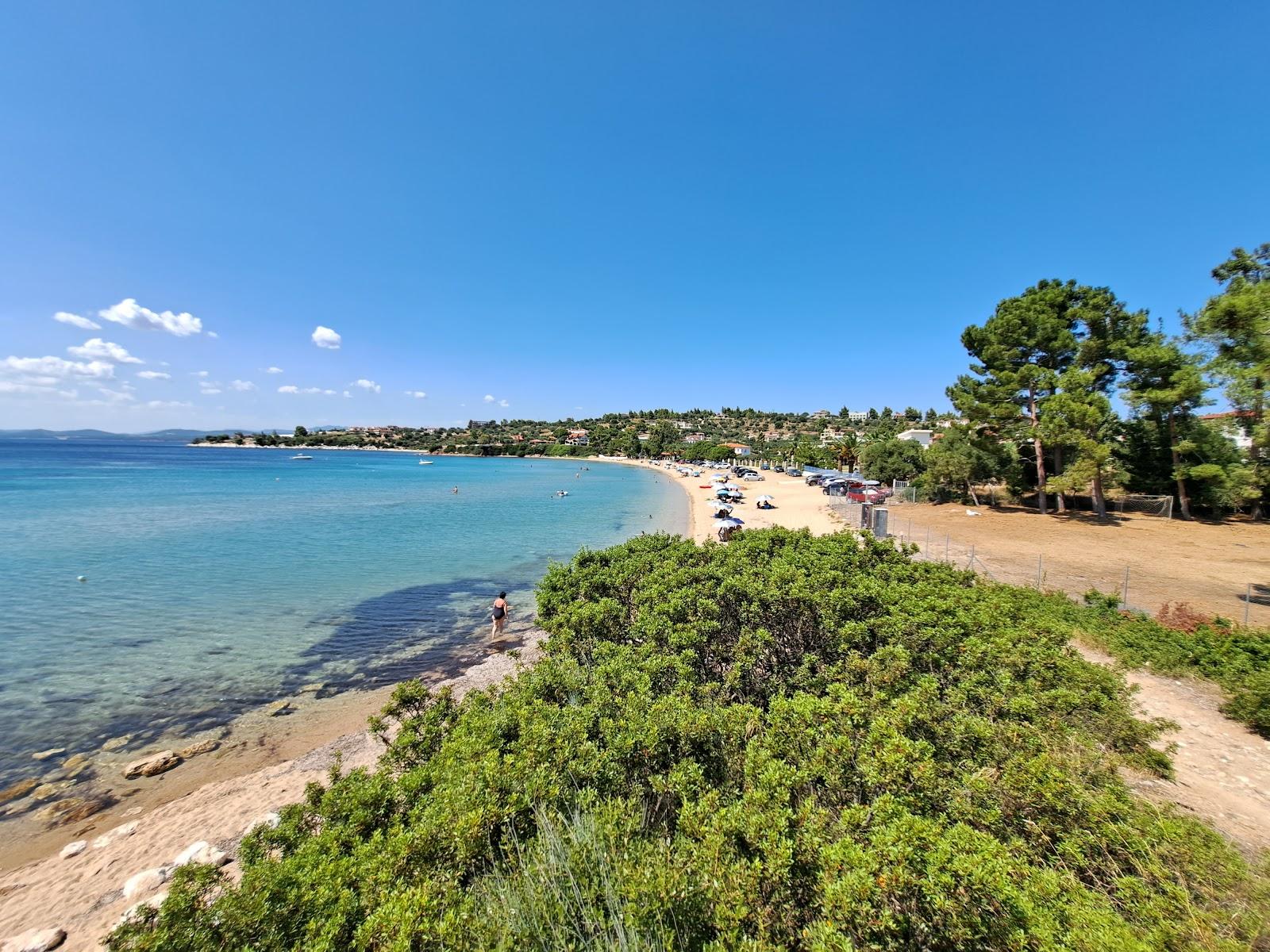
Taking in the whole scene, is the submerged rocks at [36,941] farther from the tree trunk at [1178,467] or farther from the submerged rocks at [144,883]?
the tree trunk at [1178,467]

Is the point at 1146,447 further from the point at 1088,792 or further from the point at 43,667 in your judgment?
the point at 43,667

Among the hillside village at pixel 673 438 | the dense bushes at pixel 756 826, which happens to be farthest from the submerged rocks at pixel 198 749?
the hillside village at pixel 673 438

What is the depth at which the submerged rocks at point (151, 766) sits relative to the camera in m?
8.45

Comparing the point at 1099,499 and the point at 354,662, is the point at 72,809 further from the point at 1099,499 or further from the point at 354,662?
the point at 1099,499

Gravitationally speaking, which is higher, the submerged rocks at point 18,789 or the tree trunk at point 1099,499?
the tree trunk at point 1099,499

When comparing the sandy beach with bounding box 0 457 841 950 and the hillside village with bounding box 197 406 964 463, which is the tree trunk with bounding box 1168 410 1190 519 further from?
the hillside village with bounding box 197 406 964 463

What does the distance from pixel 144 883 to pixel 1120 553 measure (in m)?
29.3

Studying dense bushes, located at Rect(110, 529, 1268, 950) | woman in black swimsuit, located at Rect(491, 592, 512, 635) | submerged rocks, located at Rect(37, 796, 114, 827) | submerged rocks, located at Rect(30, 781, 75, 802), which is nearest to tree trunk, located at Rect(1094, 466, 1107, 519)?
dense bushes, located at Rect(110, 529, 1268, 950)

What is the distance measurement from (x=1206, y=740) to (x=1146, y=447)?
29272 mm

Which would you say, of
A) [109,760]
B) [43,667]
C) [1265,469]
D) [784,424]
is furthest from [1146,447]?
[784,424]

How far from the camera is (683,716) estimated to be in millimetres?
4320

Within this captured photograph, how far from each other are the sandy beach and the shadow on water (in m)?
0.72

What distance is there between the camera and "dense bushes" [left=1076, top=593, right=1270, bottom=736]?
24.4 feet

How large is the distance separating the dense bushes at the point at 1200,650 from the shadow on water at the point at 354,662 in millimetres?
15235
